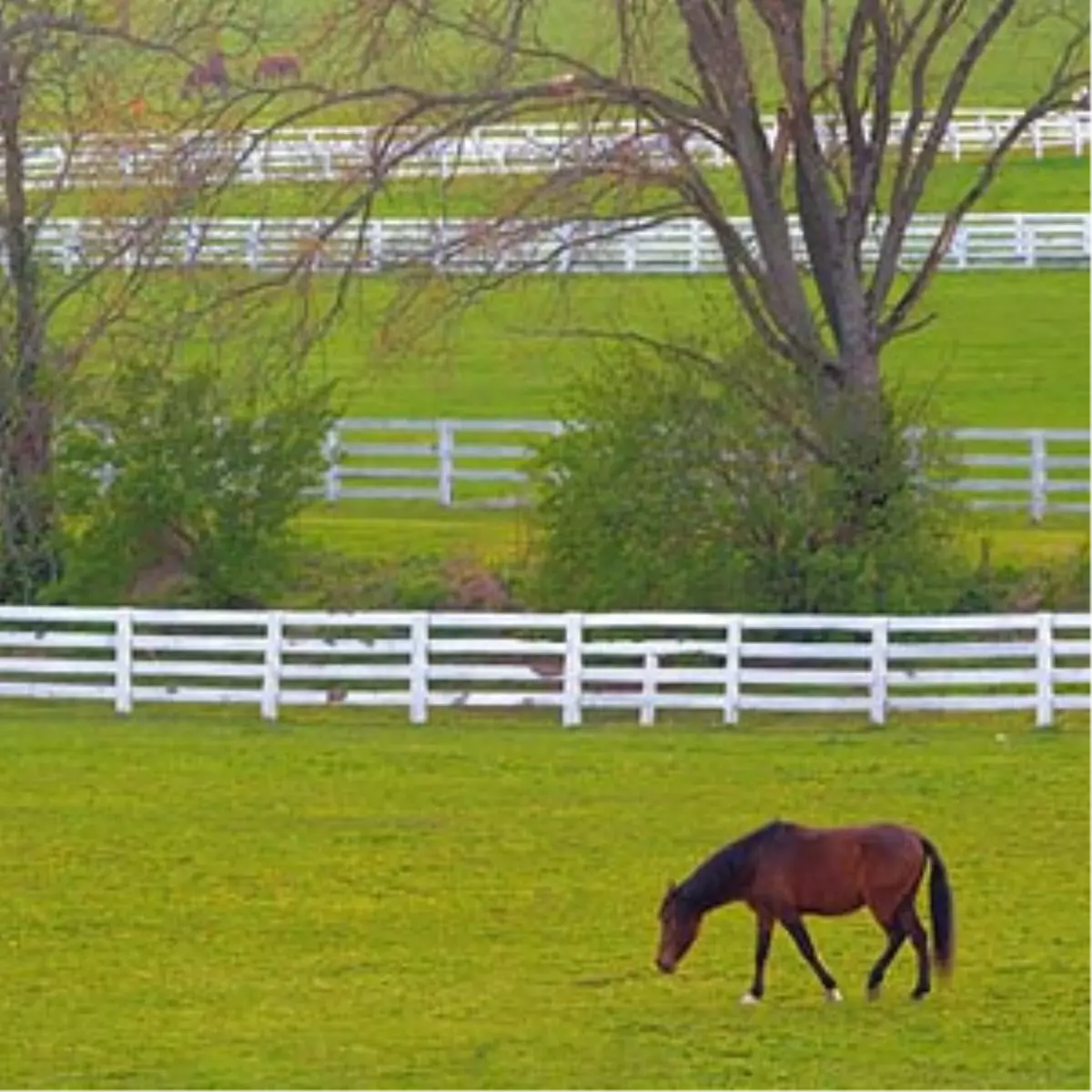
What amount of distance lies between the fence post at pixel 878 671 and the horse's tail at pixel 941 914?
10.2 meters

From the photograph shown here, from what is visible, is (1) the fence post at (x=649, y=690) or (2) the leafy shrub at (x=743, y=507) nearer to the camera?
(1) the fence post at (x=649, y=690)

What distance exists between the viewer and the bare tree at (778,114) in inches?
1049

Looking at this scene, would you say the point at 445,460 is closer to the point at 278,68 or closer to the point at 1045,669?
the point at 278,68

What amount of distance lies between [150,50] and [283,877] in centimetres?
1253

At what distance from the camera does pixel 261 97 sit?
2686cm

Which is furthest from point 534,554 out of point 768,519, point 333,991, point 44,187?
point 333,991

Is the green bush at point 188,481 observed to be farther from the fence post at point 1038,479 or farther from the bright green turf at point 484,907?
the fence post at point 1038,479

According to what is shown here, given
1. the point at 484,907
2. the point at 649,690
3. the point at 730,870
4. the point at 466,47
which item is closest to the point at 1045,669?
the point at 649,690

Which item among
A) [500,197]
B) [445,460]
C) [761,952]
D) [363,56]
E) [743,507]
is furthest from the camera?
[445,460]

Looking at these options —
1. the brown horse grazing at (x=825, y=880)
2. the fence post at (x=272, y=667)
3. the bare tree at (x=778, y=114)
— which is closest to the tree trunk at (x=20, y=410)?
the bare tree at (x=778, y=114)

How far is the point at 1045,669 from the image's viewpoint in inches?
936

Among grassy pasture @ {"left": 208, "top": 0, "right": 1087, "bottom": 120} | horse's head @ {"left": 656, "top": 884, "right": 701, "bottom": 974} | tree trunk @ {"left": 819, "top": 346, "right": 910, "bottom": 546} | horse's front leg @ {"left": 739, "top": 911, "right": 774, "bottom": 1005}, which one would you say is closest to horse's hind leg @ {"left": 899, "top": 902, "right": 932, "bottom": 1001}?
horse's front leg @ {"left": 739, "top": 911, "right": 774, "bottom": 1005}

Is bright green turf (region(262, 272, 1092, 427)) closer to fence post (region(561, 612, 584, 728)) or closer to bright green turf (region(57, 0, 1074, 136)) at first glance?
bright green turf (region(57, 0, 1074, 136))

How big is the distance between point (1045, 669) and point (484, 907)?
7.53 meters
